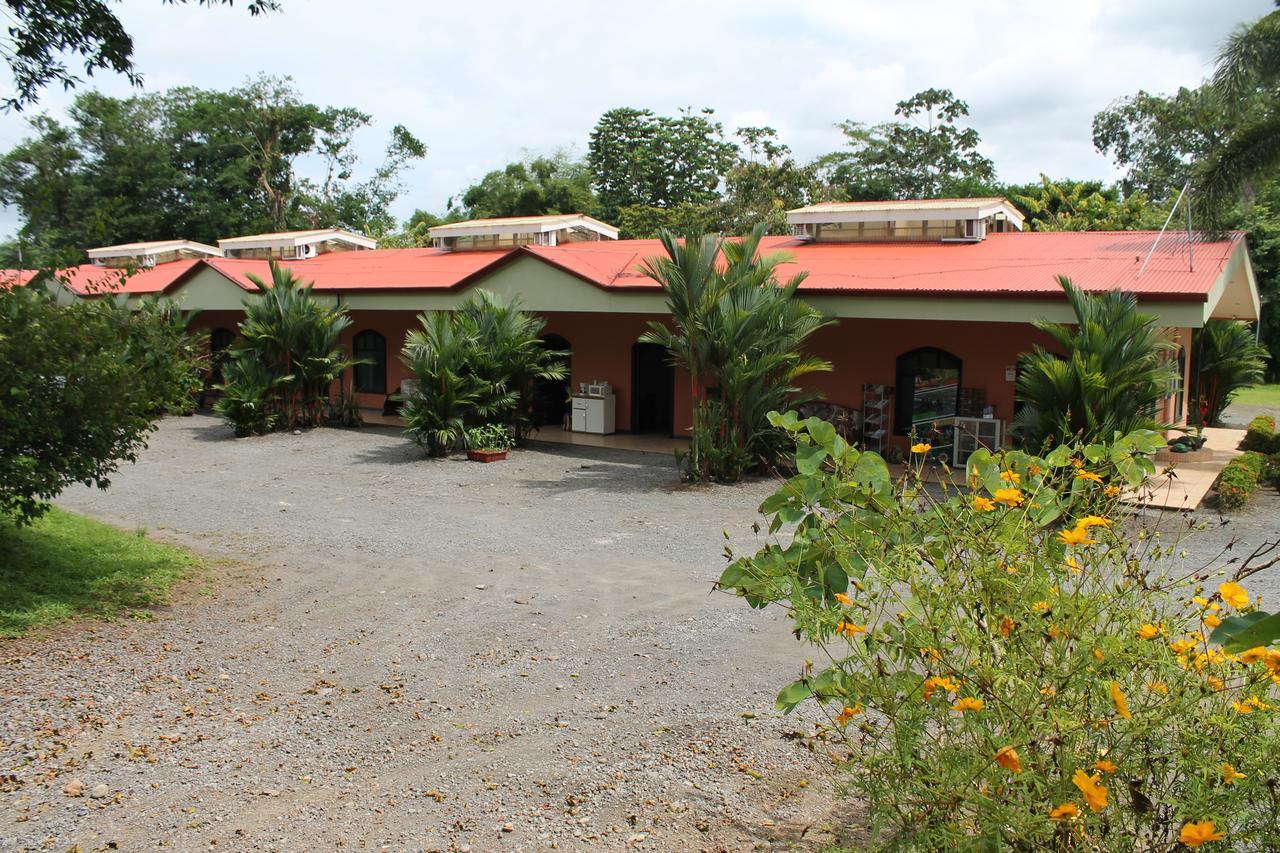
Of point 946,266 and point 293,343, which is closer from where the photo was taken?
point 946,266

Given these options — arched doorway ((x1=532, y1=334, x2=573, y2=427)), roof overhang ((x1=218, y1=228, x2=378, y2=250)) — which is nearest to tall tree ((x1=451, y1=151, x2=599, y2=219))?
roof overhang ((x1=218, y1=228, x2=378, y2=250))

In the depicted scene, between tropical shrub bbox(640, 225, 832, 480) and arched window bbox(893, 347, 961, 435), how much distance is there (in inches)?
102

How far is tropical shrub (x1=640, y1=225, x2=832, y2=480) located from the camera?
13789 mm

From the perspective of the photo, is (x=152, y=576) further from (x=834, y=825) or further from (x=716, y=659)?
(x=834, y=825)


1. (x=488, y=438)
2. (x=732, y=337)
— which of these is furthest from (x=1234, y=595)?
(x=488, y=438)

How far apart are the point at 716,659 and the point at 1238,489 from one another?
8.52 metres

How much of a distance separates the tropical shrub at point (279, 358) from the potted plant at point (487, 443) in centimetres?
487

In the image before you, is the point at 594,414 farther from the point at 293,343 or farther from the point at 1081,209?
the point at 1081,209

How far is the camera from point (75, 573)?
8375 mm

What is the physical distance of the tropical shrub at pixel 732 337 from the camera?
13789 millimetres

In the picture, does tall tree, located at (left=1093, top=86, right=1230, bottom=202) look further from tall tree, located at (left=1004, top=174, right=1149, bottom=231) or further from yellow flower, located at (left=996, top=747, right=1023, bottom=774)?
yellow flower, located at (left=996, top=747, right=1023, bottom=774)

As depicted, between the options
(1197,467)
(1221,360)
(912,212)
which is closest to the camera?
(1197,467)

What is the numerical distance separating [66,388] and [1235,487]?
41.0 feet

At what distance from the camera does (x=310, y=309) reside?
1938 cm
